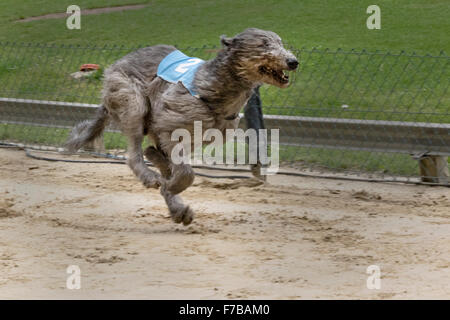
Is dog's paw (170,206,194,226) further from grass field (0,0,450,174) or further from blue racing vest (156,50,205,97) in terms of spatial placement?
grass field (0,0,450,174)

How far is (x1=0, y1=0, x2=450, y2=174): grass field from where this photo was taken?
7.03 metres

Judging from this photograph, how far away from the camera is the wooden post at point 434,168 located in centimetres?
572

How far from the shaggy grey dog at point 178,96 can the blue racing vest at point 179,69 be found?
0.13 feet

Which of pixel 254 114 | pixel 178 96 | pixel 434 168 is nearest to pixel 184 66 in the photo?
pixel 178 96

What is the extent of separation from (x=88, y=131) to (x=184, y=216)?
1113 millimetres

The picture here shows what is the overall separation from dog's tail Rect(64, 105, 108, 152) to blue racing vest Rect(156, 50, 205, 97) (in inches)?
26.5

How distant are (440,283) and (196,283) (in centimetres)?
116

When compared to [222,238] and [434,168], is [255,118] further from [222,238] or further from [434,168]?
[222,238]

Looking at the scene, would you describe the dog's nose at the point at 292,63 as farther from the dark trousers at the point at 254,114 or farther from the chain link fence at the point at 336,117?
the dark trousers at the point at 254,114

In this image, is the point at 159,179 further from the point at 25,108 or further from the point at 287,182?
the point at 25,108

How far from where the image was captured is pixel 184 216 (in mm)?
4715

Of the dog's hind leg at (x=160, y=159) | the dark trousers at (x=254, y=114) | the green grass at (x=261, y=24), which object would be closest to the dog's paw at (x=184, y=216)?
the dog's hind leg at (x=160, y=159)

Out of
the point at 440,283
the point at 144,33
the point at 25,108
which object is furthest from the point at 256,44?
the point at 144,33

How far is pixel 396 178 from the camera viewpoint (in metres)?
5.92
